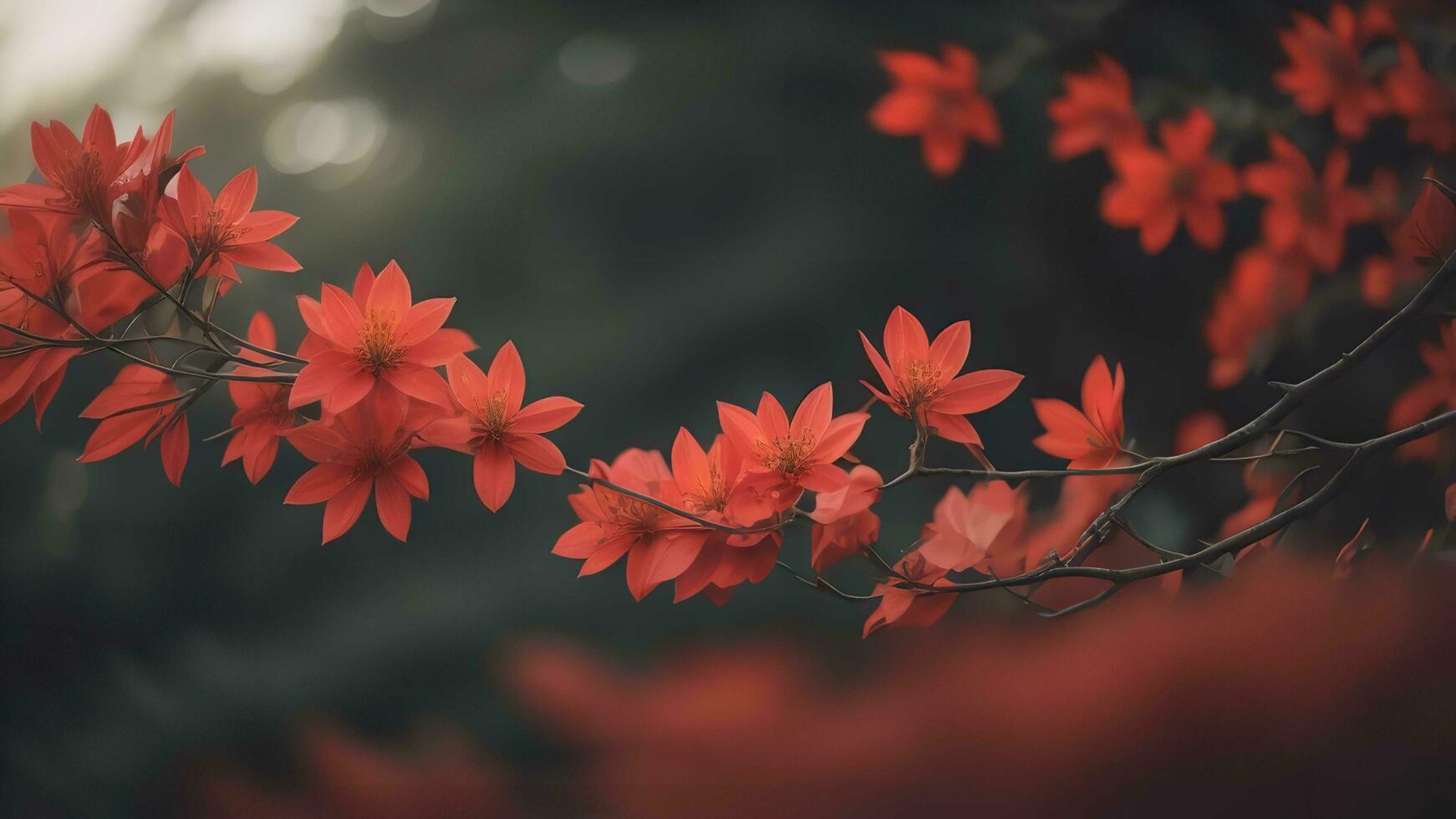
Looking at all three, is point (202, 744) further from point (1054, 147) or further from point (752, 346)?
point (1054, 147)

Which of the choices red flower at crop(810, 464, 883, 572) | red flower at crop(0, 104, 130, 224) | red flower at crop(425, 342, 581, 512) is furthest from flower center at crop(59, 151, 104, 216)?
red flower at crop(810, 464, 883, 572)

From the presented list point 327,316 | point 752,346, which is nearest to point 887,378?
point 752,346

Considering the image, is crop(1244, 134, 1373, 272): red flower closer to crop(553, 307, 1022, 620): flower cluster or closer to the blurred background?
the blurred background

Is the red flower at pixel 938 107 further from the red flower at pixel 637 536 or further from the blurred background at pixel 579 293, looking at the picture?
the red flower at pixel 637 536

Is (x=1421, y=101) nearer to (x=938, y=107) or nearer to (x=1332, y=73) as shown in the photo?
(x=1332, y=73)

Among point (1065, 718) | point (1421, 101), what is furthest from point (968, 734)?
point (1421, 101)

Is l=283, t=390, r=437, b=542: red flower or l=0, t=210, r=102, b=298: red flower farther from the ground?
l=0, t=210, r=102, b=298: red flower

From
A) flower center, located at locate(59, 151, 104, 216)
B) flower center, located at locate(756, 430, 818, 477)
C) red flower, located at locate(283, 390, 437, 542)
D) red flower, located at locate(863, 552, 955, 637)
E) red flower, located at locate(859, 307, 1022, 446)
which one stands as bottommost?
red flower, located at locate(863, 552, 955, 637)

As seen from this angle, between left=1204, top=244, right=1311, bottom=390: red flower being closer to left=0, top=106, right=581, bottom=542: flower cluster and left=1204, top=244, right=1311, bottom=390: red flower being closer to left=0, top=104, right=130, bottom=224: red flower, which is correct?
left=0, top=106, right=581, bottom=542: flower cluster
